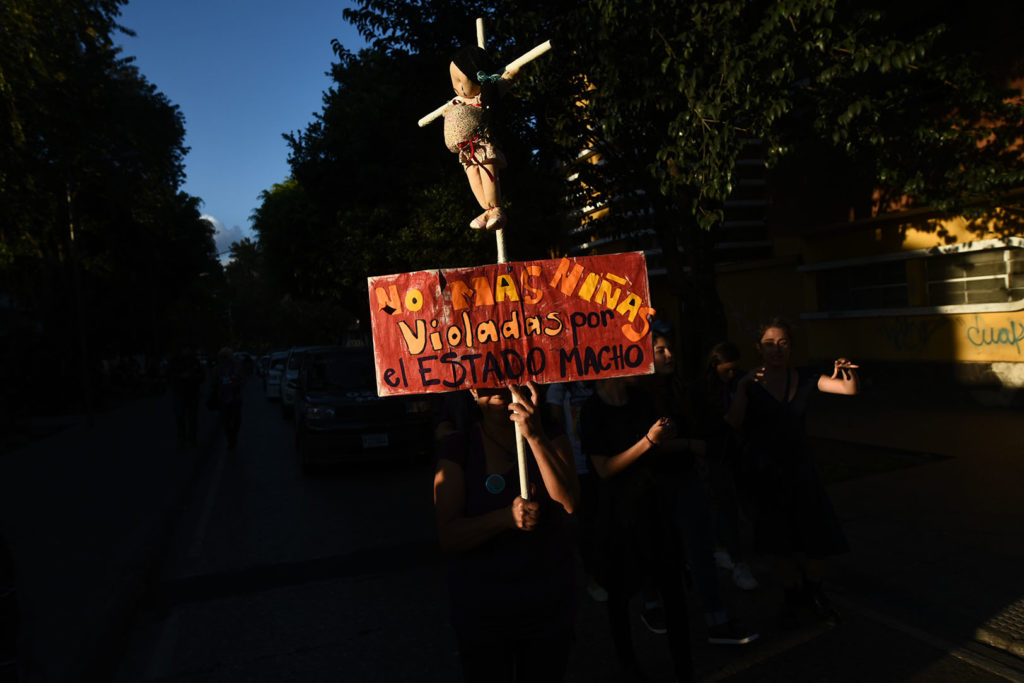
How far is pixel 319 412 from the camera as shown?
11.1 m

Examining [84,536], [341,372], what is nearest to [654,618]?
[84,536]

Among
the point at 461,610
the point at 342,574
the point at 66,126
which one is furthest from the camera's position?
the point at 66,126

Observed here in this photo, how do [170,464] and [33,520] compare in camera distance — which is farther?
[170,464]

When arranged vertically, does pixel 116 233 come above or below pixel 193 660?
above

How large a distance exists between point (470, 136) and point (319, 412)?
334 inches

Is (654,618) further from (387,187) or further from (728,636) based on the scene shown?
(387,187)

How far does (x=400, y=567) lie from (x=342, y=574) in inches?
Result: 18.5

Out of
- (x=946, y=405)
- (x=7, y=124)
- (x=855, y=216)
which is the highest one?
(x=7, y=124)

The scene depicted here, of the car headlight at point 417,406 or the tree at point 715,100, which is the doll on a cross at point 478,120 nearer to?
the tree at point 715,100

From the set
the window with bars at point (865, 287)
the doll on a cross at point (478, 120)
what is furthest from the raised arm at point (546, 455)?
the window with bars at point (865, 287)

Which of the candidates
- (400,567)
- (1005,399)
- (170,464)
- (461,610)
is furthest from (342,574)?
(1005,399)

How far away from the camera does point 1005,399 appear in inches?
477

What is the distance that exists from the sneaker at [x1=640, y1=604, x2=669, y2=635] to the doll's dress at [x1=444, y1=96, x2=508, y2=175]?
2.93 meters

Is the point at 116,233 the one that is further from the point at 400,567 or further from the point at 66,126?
the point at 400,567
